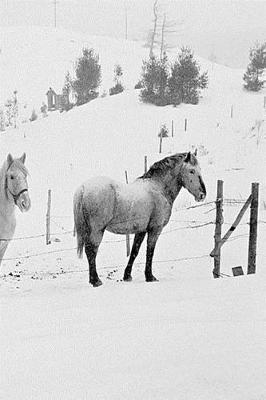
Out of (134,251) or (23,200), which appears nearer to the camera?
(23,200)

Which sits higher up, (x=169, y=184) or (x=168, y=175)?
(x=168, y=175)

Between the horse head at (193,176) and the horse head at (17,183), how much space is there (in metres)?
2.10

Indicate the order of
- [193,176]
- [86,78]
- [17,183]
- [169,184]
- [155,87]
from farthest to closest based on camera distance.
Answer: [86,78], [155,87], [169,184], [193,176], [17,183]

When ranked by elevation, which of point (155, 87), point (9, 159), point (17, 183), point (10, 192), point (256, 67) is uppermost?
point (256, 67)

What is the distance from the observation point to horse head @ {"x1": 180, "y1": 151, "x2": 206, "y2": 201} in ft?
19.8

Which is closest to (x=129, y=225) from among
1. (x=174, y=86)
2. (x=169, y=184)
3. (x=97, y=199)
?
(x=97, y=199)

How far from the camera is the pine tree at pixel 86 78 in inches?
1163

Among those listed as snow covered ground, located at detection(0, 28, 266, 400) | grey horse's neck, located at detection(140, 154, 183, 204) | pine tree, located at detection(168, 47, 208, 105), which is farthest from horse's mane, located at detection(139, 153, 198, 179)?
pine tree, located at detection(168, 47, 208, 105)

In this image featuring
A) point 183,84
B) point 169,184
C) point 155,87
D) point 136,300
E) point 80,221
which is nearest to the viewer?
point 136,300

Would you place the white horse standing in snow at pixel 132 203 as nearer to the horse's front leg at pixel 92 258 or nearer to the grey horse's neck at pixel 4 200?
the horse's front leg at pixel 92 258

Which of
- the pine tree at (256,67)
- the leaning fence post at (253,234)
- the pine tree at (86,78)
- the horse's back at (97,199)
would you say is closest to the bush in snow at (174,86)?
the pine tree at (256,67)

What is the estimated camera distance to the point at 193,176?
238 inches

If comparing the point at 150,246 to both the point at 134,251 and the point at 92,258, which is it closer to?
the point at 134,251

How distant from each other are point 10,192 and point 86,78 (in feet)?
83.3
